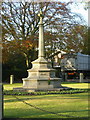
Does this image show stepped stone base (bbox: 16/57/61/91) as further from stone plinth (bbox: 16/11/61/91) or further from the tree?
the tree

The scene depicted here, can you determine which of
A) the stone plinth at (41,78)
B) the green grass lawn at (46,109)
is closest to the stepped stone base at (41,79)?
the stone plinth at (41,78)

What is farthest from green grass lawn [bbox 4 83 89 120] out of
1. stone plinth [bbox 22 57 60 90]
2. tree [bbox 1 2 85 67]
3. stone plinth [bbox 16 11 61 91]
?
tree [bbox 1 2 85 67]

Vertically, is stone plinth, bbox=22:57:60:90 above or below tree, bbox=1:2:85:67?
below

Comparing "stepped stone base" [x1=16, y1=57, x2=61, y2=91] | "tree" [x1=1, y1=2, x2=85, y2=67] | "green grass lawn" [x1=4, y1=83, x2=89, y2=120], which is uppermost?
"tree" [x1=1, y1=2, x2=85, y2=67]

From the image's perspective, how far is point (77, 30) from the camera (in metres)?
28.5

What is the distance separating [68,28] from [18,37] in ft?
19.7

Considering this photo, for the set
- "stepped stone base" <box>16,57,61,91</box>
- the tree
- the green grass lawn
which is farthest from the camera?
the tree

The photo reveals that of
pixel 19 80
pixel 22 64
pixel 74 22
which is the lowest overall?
pixel 19 80

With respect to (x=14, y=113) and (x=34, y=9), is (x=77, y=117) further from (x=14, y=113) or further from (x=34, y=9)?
(x=34, y=9)

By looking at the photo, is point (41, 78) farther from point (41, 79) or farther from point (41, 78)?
point (41, 79)

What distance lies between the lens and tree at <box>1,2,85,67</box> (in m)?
27.6

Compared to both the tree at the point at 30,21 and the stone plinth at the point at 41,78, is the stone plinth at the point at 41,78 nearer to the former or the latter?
the stone plinth at the point at 41,78

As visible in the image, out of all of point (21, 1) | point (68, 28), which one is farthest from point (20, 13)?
point (68, 28)

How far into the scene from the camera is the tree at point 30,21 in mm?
27641
